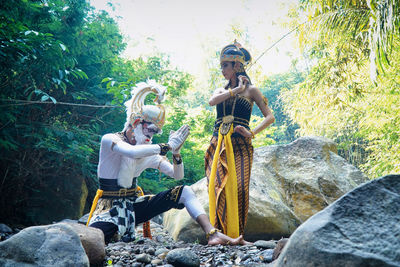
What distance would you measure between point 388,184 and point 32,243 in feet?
6.14

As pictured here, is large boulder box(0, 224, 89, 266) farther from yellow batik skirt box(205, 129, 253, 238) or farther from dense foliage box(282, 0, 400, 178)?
dense foliage box(282, 0, 400, 178)

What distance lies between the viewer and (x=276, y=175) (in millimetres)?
5645

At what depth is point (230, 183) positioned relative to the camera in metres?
3.42

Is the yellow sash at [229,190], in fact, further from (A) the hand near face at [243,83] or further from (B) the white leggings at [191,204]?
(A) the hand near face at [243,83]

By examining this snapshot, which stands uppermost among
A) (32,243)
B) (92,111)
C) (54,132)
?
(92,111)

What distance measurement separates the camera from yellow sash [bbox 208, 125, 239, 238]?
3.32 meters

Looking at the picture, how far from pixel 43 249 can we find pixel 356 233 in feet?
5.27

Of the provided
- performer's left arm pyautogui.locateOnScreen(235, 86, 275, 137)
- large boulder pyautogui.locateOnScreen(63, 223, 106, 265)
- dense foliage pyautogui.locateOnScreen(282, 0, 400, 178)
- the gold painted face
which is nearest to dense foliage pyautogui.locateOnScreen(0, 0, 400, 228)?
dense foliage pyautogui.locateOnScreen(282, 0, 400, 178)

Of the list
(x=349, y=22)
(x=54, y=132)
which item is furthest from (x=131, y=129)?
(x=349, y=22)

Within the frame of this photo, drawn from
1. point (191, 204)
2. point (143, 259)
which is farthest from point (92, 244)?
point (191, 204)

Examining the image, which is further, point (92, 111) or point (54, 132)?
point (92, 111)

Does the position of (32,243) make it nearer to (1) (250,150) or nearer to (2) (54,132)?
(1) (250,150)

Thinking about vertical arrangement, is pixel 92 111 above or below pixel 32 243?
above

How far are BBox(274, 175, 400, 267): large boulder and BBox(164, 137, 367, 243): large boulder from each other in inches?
108
